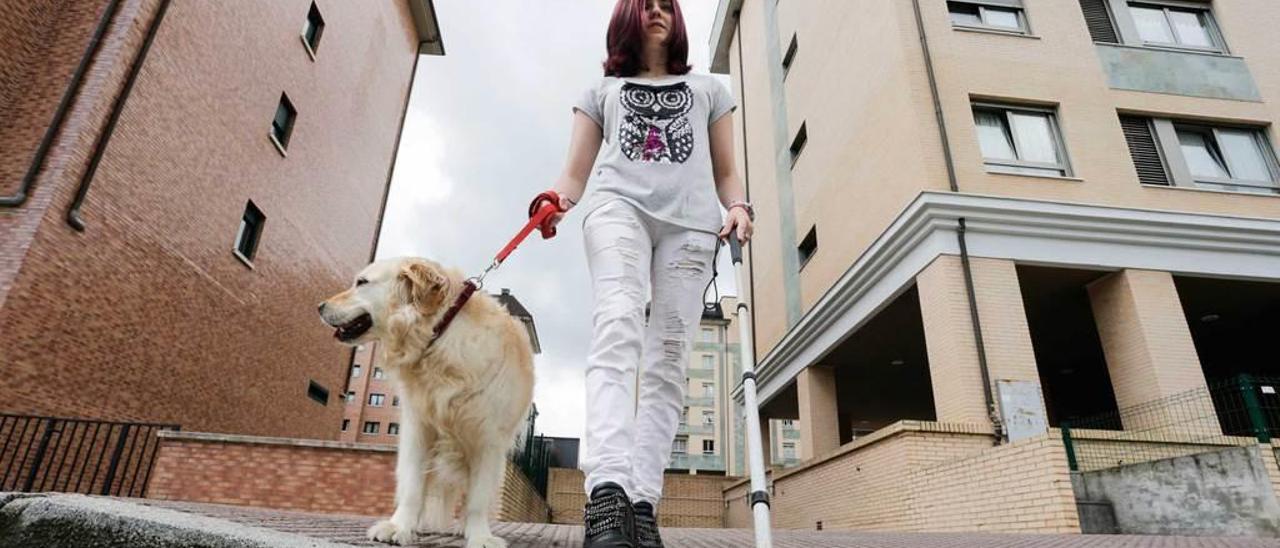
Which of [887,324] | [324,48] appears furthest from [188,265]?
[887,324]

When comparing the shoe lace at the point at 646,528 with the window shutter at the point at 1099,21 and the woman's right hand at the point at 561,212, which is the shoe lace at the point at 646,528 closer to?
the woman's right hand at the point at 561,212

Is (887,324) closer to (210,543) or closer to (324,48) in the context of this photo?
(210,543)

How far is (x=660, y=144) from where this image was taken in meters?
2.78

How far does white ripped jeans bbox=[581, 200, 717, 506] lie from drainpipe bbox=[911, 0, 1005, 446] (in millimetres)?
7615

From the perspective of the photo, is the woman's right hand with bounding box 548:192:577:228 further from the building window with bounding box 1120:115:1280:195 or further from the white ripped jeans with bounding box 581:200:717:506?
the building window with bounding box 1120:115:1280:195

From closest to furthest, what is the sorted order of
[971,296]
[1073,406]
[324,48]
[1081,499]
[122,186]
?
[1081,499] → [971,296] → [122,186] → [324,48] → [1073,406]

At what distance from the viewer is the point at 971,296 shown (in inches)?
366

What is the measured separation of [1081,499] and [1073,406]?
1475cm

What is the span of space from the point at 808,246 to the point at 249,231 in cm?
1400

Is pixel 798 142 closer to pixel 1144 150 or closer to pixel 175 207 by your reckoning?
pixel 1144 150

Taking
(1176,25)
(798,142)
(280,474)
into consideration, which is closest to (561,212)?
(280,474)

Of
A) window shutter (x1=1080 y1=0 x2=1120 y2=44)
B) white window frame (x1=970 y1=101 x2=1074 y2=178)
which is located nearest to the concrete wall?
white window frame (x1=970 y1=101 x2=1074 y2=178)

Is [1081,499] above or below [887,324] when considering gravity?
below

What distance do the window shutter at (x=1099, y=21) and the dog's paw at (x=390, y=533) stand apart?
1546cm
